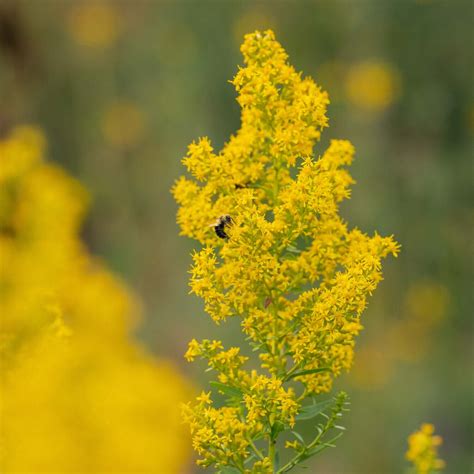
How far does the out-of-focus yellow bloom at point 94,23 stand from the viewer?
2258cm

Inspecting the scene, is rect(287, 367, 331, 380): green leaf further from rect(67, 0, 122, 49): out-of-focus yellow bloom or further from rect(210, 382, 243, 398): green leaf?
rect(67, 0, 122, 49): out-of-focus yellow bloom

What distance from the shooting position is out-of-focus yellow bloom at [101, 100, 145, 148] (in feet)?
69.8

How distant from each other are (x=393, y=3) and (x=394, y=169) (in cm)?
311

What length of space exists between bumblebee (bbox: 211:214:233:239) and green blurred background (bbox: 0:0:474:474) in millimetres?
8565

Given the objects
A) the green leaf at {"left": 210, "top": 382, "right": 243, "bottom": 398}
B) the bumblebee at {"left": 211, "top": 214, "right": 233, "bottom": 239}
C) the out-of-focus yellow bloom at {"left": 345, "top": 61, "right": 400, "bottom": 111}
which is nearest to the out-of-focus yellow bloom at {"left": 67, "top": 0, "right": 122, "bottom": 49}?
the out-of-focus yellow bloom at {"left": 345, "top": 61, "right": 400, "bottom": 111}

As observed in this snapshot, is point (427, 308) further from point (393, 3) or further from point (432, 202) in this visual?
point (393, 3)

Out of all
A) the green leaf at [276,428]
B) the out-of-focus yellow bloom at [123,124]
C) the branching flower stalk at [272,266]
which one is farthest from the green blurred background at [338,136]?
the green leaf at [276,428]

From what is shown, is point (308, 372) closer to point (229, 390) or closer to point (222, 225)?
point (229, 390)

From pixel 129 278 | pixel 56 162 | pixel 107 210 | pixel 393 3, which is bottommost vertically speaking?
pixel 129 278

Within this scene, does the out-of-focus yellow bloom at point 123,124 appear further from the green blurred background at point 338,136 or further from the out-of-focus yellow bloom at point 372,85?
the out-of-focus yellow bloom at point 372,85

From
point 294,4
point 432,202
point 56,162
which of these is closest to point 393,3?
point 294,4

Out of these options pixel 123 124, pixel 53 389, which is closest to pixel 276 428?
pixel 53 389

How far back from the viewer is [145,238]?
68.5 ft

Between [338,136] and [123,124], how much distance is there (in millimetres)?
6492
